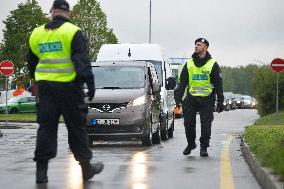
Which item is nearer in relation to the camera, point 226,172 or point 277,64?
point 226,172

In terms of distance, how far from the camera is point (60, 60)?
30.3 ft

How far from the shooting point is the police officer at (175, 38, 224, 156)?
46.9ft

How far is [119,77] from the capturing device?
17.9m

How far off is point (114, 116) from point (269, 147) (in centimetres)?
493

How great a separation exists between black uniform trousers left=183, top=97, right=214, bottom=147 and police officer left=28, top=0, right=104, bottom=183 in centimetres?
518

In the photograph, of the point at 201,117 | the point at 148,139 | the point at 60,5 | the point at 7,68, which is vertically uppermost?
the point at 60,5

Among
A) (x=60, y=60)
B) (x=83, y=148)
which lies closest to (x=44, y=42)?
(x=60, y=60)

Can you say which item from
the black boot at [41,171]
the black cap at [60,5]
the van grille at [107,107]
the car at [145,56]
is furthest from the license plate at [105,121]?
the black cap at [60,5]

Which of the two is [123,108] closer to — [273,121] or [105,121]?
[105,121]

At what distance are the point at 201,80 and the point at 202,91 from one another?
187mm

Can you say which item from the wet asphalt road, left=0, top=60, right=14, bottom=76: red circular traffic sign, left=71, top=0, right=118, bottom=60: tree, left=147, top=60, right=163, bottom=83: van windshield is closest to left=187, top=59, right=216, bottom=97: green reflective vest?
the wet asphalt road

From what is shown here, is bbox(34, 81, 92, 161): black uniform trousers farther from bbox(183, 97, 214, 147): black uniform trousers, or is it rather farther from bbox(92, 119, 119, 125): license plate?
bbox(92, 119, 119, 125): license plate

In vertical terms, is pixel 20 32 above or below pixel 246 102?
above

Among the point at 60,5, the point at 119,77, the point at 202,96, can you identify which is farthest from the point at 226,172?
the point at 119,77
